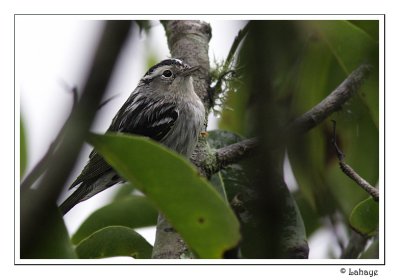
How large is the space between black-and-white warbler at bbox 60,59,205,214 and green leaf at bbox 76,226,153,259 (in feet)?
3.66

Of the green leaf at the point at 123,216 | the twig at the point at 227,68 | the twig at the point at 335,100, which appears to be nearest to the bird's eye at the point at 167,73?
the twig at the point at 227,68

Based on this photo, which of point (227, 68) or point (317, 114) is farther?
point (227, 68)

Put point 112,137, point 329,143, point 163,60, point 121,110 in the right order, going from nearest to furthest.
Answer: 1. point 112,137
2. point 329,143
3. point 163,60
4. point 121,110

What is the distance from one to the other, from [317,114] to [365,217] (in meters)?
0.70

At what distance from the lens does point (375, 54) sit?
12.1 feet

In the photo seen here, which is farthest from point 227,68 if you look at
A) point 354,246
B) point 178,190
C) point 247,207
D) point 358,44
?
point 178,190

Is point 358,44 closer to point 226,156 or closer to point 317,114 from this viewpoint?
point 317,114

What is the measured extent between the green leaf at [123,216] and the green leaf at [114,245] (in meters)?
0.50

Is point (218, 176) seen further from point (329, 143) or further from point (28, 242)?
point (28, 242)

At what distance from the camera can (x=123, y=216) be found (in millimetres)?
3594

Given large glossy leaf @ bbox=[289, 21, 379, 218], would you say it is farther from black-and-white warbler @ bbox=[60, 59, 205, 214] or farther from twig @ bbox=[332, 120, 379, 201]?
black-and-white warbler @ bbox=[60, 59, 205, 214]

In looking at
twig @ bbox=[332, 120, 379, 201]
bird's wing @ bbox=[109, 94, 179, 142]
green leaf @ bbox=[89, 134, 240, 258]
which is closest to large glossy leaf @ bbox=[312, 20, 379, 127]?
twig @ bbox=[332, 120, 379, 201]

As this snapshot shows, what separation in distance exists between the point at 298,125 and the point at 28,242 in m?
2.25
